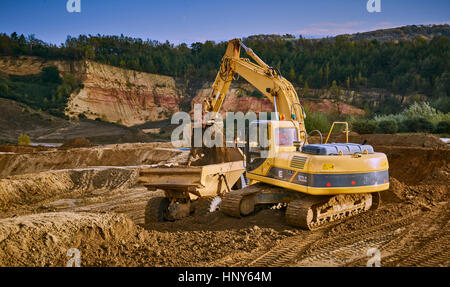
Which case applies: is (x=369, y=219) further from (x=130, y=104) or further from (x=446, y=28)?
(x=446, y=28)

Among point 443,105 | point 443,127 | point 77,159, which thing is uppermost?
point 443,105

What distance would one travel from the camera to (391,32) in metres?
96.2

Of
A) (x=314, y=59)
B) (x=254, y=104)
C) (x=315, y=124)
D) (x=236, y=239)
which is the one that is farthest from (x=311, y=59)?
(x=236, y=239)

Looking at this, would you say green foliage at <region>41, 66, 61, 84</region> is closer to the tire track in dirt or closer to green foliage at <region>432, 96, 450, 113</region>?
green foliage at <region>432, 96, 450, 113</region>

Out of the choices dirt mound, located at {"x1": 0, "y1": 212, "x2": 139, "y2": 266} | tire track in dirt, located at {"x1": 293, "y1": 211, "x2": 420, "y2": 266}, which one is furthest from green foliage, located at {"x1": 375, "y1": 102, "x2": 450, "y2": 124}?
dirt mound, located at {"x1": 0, "y1": 212, "x2": 139, "y2": 266}

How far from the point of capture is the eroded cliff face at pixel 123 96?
1602 inches

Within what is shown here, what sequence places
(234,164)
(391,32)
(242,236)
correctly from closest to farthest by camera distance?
(242,236)
(234,164)
(391,32)

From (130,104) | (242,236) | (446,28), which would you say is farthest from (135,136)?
(446,28)

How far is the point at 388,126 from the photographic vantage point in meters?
22.3

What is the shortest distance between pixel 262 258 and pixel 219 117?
648 centimetres

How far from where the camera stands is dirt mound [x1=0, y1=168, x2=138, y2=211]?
11.8 metres

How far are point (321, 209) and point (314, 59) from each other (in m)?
46.0

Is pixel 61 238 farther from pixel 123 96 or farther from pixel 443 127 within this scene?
pixel 123 96

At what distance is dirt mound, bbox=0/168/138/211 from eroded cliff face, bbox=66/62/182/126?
2614 centimetres
